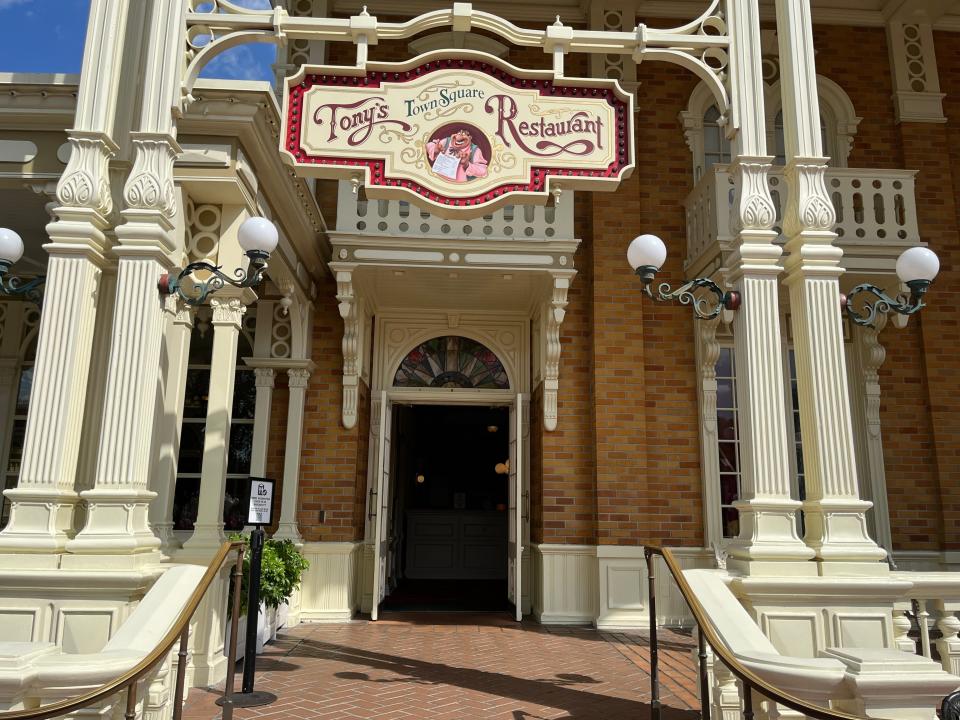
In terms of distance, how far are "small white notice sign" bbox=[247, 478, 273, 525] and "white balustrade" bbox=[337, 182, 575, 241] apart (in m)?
3.82

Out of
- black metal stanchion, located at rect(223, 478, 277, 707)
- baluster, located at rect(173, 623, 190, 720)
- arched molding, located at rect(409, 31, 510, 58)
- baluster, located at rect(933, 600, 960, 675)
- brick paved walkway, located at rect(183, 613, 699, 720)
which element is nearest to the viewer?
baluster, located at rect(173, 623, 190, 720)

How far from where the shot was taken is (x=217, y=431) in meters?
6.33

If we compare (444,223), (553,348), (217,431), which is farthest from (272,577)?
(444,223)

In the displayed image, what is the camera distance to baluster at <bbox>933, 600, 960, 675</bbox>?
4531 mm

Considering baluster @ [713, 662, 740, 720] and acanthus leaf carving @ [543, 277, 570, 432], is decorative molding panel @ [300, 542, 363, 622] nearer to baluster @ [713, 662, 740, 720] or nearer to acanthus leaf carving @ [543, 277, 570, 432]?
acanthus leaf carving @ [543, 277, 570, 432]

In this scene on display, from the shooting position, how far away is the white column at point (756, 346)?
441 cm

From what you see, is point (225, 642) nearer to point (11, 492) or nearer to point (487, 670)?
point (487, 670)

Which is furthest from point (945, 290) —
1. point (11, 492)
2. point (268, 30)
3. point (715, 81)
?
point (11, 492)

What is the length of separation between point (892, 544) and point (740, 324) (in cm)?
627

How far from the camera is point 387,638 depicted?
7.94 meters

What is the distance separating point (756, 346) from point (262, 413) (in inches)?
264

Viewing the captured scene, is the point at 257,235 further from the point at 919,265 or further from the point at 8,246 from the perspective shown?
the point at 919,265

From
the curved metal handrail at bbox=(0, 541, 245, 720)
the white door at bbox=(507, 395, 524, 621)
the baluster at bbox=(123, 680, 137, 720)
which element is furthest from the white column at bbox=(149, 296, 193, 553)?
the white door at bbox=(507, 395, 524, 621)

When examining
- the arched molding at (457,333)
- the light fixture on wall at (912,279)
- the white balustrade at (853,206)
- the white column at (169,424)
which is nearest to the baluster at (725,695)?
the light fixture on wall at (912,279)
